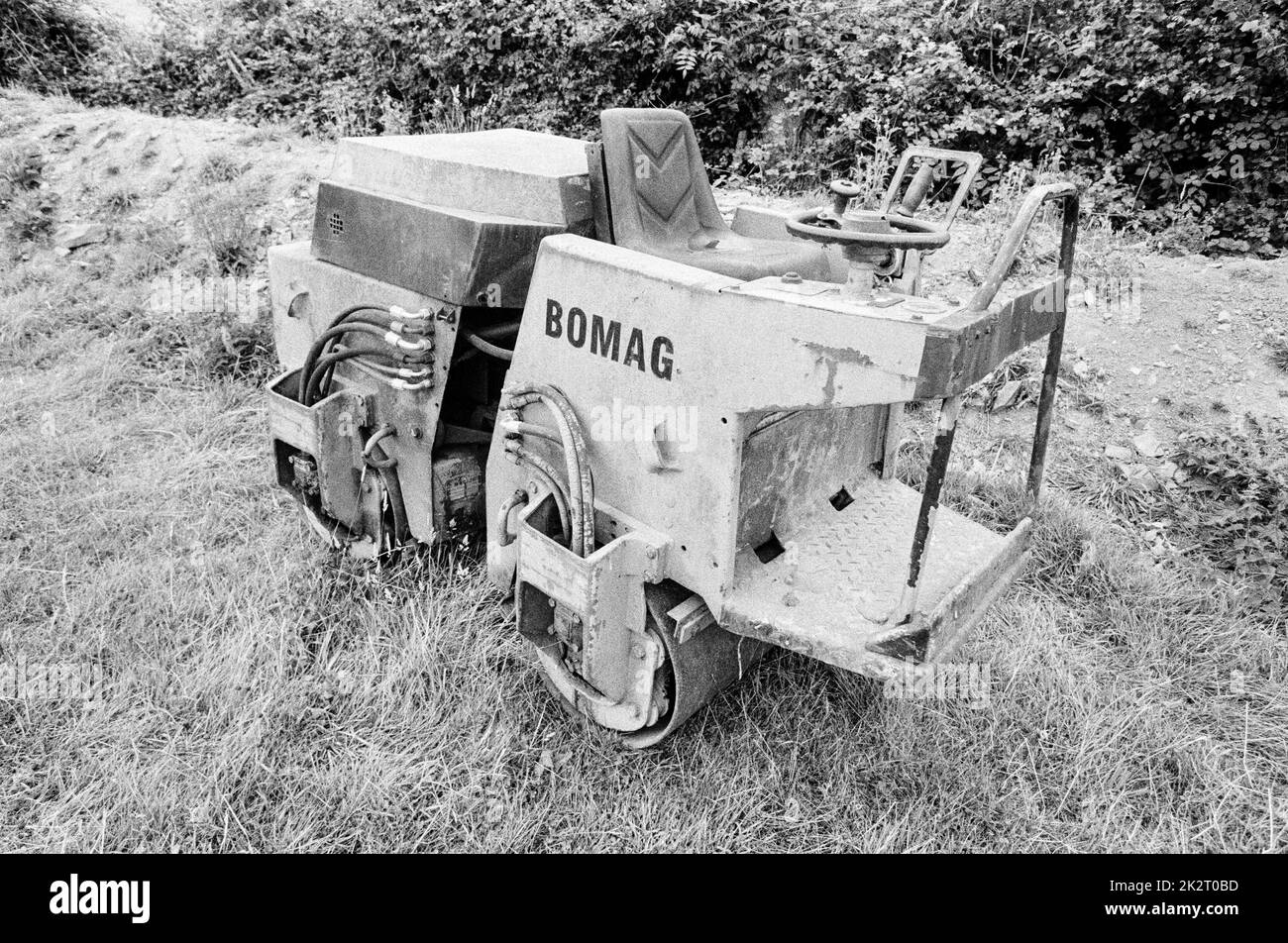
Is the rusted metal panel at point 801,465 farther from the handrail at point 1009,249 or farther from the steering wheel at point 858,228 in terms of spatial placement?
the handrail at point 1009,249

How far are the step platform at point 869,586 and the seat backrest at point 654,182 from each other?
930mm

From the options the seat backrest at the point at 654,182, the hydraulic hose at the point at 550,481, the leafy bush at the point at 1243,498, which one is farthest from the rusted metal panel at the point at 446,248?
the leafy bush at the point at 1243,498

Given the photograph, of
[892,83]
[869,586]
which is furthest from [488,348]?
[892,83]

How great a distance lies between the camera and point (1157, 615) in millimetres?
3025

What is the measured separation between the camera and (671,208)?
2.93 meters

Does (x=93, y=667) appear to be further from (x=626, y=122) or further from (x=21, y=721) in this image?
(x=626, y=122)

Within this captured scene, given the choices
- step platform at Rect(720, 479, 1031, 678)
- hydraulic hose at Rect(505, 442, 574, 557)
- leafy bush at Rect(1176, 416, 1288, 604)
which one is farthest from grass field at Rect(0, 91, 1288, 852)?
hydraulic hose at Rect(505, 442, 574, 557)

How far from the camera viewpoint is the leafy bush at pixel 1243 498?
3172 mm

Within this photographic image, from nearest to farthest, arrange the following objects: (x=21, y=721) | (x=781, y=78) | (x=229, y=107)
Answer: (x=21, y=721) → (x=781, y=78) → (x=229, y=107)

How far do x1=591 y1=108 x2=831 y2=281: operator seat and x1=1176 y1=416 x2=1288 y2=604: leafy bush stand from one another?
1657 mm

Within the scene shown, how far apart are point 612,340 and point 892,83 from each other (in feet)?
15.6

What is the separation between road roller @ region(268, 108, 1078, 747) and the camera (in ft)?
6.64

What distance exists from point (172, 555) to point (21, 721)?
0.77m

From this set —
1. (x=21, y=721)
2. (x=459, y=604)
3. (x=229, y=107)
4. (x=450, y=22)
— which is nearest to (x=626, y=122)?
(x=459, y=604)
